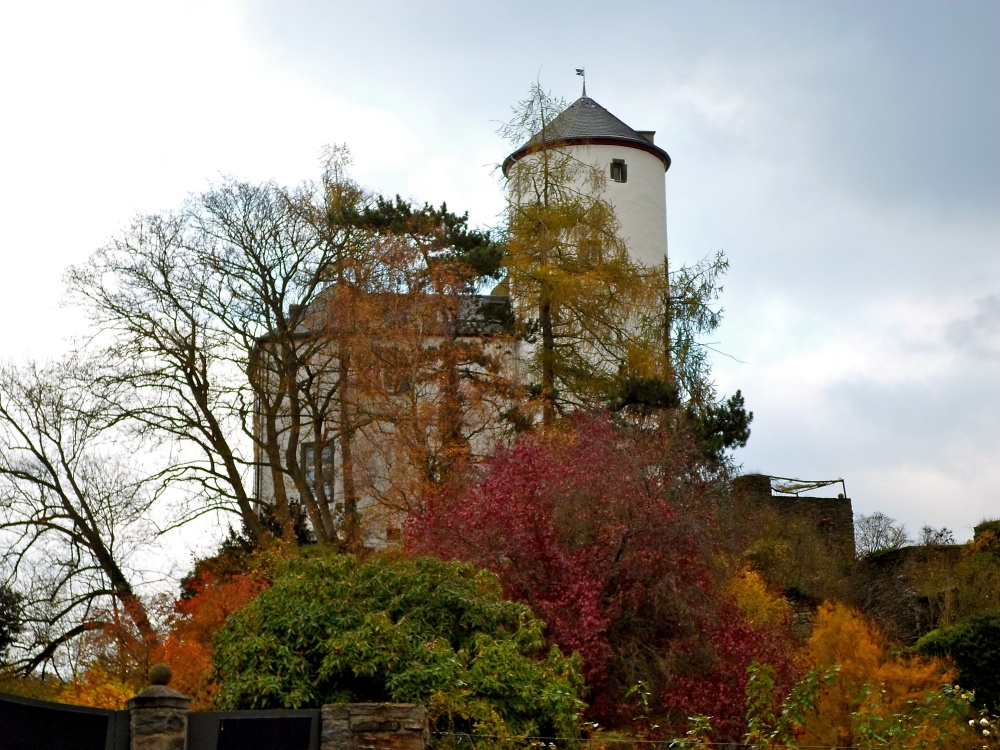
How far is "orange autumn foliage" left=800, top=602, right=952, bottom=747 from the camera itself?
1797 centimetres

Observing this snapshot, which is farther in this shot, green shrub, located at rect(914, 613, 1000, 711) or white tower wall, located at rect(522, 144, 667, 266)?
white tower wall, located at rect(522, 144, 667, 266)

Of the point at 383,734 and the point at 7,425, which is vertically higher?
the point at 7,425

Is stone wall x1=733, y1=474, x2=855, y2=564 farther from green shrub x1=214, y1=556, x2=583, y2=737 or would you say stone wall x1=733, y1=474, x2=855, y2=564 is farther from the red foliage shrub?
green shrub x1=214, y1=556, x2=583, y2=737

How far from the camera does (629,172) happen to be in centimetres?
4012

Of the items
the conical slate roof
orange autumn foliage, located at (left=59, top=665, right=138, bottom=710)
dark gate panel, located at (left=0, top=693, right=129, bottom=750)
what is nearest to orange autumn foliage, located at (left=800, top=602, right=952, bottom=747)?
dark gate panel, located at (left=0, top=693, right=129, bottom=750)

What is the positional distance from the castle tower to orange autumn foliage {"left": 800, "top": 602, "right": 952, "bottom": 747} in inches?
678

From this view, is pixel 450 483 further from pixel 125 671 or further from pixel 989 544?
pixel 989 544

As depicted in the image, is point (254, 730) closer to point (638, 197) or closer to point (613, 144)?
point (638, 197)

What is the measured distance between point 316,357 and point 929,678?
17.4 meters

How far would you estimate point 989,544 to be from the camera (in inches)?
1275

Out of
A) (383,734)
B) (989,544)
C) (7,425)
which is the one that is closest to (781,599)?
(989,544)

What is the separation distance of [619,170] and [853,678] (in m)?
22.7

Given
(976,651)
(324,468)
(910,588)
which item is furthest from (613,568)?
(324,468)

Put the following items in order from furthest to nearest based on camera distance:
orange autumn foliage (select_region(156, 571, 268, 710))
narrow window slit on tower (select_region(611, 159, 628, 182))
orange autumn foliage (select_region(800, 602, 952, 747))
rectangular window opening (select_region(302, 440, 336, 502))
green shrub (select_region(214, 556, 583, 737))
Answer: narrow window slit on tower (select_region(611, 159, 628, 182)) < rectangular window opening (select_region(302, 440, 336, 502)) < orange autumn foliage (select_region(156, 571, 268, 710)) < orange autumn foliage (select_region(800, 602, 952, 747)) < green shrub (select_region(214, 556, 583, 737))
